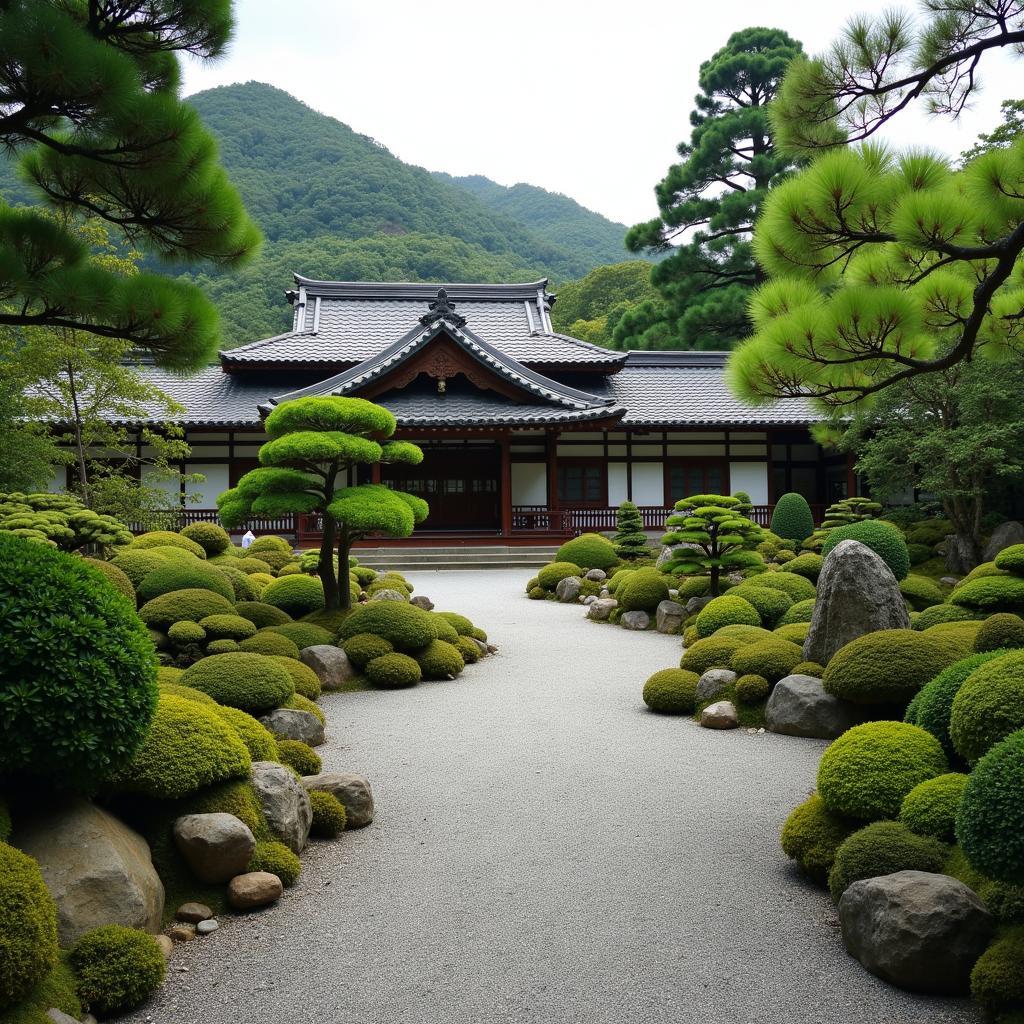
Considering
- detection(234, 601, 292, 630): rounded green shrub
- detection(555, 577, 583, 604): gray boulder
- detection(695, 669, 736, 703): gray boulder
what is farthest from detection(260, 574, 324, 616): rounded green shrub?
detection(555, 577, 583, 604): gray boulder

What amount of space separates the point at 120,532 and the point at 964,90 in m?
9.67

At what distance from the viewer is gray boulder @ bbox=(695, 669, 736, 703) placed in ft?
25.9

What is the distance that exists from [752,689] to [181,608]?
599 cm

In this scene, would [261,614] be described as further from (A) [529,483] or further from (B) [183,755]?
(A) [529,483]

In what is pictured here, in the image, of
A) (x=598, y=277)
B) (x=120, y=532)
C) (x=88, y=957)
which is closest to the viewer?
(x=88, y=957)

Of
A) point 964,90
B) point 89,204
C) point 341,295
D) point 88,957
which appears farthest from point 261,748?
point 341,295

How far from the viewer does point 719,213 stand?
31969mm

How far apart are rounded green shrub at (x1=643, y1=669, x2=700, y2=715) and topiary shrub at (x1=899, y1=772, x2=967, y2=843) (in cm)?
374

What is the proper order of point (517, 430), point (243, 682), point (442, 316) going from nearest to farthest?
point (243, 682) → point (517, 430) → point (442, 316)

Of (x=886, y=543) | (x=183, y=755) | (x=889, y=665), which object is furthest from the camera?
(x=886, y=543)

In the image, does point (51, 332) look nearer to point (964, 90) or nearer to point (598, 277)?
point (964, 90)

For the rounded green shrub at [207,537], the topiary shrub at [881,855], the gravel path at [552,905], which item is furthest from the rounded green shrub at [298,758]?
the rounded green shrub at [207,537]

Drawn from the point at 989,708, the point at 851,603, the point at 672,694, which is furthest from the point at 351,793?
the point at 851,603

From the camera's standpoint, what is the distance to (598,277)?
4834 centimetres
